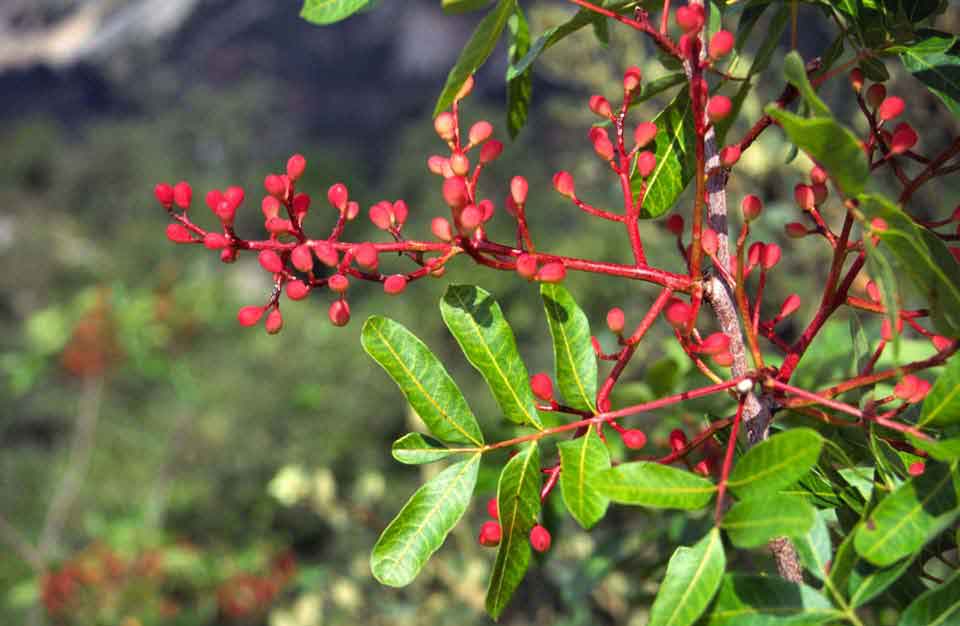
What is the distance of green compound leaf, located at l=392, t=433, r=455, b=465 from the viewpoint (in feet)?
1.90

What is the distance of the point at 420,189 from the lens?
15.8 meters

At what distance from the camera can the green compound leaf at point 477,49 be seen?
0.59 meters

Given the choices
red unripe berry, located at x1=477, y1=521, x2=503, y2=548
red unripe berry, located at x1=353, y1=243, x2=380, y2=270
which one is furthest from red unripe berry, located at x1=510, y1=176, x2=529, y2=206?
red unripe berry, located at x1=477, y1=521, x2=503, y2=548

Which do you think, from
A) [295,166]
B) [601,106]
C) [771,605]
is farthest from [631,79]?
[771,605]

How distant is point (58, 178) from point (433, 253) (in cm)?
2027

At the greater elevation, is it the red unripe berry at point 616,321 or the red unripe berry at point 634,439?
the red unripe berry at point 616,321

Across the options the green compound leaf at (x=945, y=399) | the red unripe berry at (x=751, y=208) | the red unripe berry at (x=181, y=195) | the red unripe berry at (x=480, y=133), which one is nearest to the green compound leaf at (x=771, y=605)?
the green compound leaf at (x=945, y=399)

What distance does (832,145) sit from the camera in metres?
0.40

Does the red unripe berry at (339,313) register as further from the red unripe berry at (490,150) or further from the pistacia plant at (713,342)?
the red unripe berry at (490,150)

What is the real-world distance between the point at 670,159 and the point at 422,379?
0.24 metres

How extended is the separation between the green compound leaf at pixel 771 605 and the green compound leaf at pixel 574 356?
0.14m

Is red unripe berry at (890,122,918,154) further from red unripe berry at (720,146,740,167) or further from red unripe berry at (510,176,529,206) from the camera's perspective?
red unripe berry at (510,176,529,206)

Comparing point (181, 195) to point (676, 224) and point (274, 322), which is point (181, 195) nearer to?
point (274, 322)

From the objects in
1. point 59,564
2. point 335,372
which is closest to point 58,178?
point 335,372
